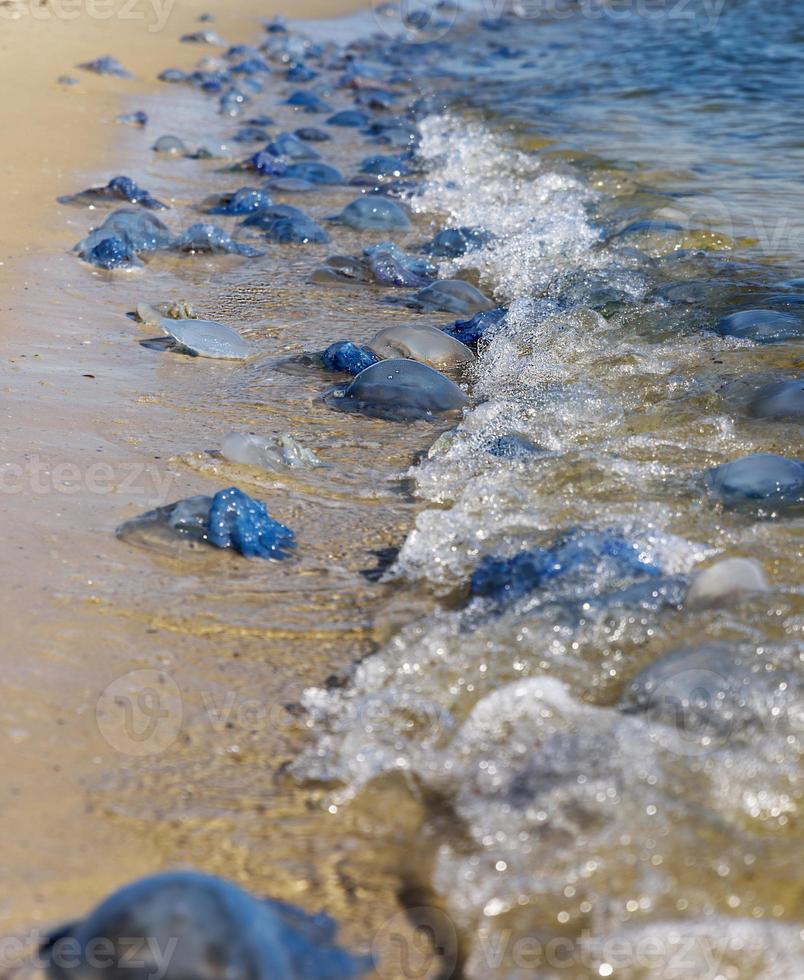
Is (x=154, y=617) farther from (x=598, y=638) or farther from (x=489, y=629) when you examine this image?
(x=598, y=638)

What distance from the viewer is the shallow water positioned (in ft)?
5.08

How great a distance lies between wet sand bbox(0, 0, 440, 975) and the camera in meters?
1.60

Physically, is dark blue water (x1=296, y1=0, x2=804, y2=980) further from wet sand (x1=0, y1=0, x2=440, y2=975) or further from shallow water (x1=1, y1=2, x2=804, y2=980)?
wet sand (x1=0, y1=0, x2=440, y2=975)

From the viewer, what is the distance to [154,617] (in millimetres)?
2156

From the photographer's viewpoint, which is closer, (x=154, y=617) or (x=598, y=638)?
(x=598, y=638)

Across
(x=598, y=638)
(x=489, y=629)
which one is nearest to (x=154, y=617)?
(x=489, y=629)

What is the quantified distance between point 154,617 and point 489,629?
0.65 m

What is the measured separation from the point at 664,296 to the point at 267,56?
829 cm

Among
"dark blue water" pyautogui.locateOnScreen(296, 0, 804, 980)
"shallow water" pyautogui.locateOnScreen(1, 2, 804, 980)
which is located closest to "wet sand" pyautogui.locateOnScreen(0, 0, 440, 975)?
"shallow water" pyautogui.locateOnScreen(1, 2, 804, 980)

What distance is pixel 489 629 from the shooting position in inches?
81.4

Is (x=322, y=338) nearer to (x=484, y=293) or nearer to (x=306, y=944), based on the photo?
(x=484, y=293)

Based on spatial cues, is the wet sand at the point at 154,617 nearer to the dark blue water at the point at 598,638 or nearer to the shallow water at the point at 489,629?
the shallow water at the point at 489,629

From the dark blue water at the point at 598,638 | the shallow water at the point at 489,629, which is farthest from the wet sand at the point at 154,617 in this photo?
the dark blue water at the point at 598,638

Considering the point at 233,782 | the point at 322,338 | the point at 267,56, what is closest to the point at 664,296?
the point at 322,338
